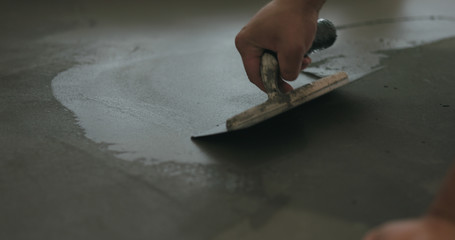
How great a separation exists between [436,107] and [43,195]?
1.32m

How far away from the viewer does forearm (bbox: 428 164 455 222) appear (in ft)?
2.33

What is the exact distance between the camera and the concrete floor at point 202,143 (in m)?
0.96

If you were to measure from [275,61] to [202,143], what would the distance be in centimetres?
35

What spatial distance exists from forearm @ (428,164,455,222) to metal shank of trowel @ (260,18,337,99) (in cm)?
69

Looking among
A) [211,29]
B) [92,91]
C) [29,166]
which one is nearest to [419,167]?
[29,166]

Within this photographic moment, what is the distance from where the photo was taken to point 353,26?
2.57 m

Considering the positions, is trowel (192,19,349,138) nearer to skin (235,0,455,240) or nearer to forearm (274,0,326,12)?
skin (235,0,455,240)

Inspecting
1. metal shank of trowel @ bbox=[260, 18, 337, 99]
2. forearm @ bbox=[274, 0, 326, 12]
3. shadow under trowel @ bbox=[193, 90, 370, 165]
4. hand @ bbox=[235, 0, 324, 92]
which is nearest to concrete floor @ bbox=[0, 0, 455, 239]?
shadow under trowel @ bbox=[193, 90, 370, 165]

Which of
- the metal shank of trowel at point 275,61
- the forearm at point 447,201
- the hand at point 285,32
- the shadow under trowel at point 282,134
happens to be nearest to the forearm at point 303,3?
the hand at point 285,32

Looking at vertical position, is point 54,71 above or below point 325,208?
above

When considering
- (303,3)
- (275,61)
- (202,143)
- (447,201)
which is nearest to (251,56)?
(275,61)

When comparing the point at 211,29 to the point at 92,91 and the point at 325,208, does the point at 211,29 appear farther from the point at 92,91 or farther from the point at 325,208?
the point at 325,208

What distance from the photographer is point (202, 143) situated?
1.28m

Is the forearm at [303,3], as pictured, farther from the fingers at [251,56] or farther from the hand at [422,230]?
the hand at [422,230]
